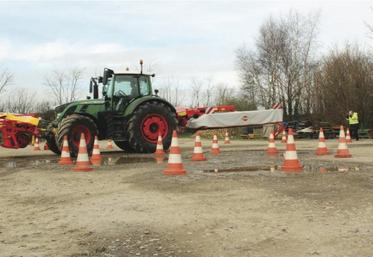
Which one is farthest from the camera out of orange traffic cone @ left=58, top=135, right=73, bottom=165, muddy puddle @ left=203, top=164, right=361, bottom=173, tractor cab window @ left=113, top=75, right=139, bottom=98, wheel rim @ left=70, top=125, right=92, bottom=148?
tractor cab window @ left=113, top=75, right=139, bottom=98

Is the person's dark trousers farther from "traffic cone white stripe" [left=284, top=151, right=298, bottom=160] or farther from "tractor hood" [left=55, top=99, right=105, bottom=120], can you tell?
"traffic cone white stripe" [left=284, top=151, right=298, bottom=160]

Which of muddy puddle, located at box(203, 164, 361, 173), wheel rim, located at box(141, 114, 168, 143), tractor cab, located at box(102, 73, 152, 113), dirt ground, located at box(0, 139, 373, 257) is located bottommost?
dirt ground, located at box(0, 139, 373, 257)

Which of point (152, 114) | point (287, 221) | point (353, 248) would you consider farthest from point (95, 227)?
point (152, 114)

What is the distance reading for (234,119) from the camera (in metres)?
19.1

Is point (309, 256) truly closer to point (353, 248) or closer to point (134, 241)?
point (353, 248)

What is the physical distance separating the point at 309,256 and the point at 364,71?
30.1 meters

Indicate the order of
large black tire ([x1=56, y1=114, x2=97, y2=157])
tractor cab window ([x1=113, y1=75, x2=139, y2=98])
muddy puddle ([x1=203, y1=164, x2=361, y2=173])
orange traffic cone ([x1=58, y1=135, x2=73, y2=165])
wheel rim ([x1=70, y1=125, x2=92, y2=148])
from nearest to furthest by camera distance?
muddy puddle ([x1=203, y1=164, x2=361, y2=173]) < orange traffic cone ([x1=58, y1=135, x2=73, y2=165]) < large black tire ([x1=56, y1=114, x2=97, y2=157]) < wheel rim ([x1=70, y1=125, x2=92, y2=148]) < tractor cab window ([x1=113, y1=75, x2=139, y2=98])

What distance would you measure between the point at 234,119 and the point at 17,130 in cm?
793

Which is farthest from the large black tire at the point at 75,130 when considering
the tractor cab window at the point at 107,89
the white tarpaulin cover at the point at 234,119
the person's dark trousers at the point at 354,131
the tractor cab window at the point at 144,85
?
the person's dark trousers at the point at 354,131

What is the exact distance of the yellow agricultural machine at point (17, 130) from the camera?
50.3ft

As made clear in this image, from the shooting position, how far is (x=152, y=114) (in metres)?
15.8

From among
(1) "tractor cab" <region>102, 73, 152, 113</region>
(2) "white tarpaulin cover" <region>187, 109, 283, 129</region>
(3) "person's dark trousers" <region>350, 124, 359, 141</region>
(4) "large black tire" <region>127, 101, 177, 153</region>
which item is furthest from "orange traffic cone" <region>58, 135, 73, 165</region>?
(3) "person's dark trousers" <region>350, 124, 359, 141</region>

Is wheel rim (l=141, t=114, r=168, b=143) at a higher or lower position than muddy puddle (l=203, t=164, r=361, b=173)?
higher

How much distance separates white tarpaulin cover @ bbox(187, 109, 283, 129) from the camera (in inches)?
723
